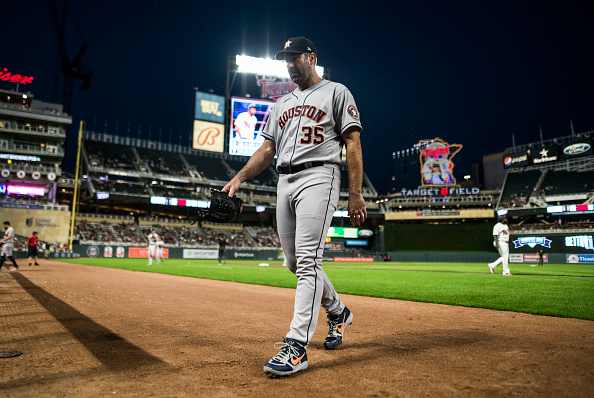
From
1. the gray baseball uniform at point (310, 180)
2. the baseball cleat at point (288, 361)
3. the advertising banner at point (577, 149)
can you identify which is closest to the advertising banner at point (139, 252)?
the gray baseball uniform at point (310, 180)

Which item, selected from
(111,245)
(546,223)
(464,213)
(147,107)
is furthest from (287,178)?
(147,107)

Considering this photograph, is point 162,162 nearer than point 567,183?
No

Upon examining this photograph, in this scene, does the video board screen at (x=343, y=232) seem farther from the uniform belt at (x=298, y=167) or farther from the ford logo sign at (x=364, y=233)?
the uniform belt at (x=298, y=167)

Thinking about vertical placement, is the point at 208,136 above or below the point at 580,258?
above

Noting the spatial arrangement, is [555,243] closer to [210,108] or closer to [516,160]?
[516,160]

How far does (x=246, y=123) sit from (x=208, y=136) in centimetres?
427

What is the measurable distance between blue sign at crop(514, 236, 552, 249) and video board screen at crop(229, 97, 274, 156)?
25.3 meters

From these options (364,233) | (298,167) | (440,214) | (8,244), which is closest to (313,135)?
(298,167)

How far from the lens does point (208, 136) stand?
4034 cm

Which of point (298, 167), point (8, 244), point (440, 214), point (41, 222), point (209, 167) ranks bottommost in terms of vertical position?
point (8, 244)

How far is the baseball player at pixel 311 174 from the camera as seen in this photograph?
271cm

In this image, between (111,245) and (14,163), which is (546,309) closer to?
(111,245)

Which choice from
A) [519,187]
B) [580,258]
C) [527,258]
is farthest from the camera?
[519,187]

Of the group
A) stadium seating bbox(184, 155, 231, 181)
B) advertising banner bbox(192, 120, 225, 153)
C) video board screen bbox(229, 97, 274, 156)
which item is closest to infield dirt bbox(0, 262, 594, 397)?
video board screen bbox(229, 97, 274, 156)
